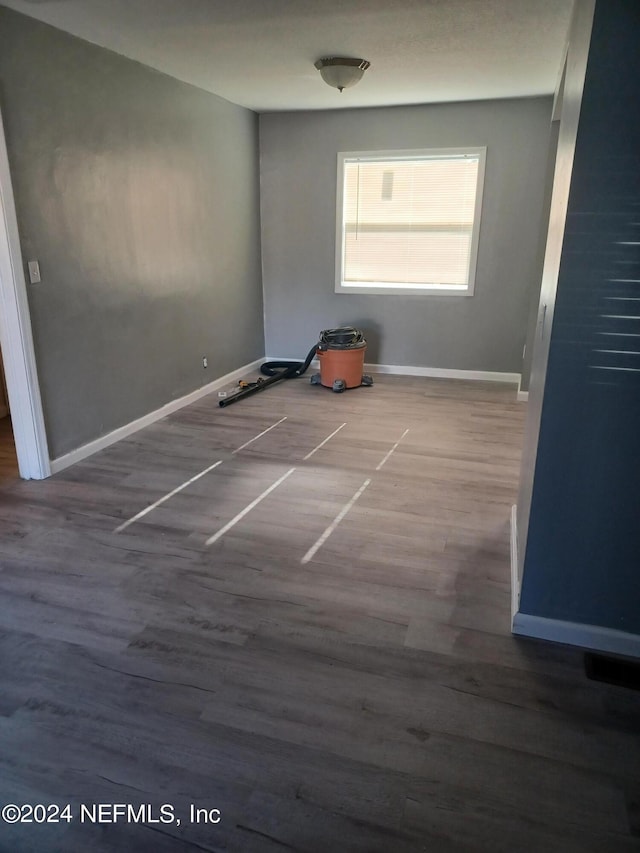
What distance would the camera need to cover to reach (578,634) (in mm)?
2080

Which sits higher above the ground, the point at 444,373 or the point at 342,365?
the point at 342,365

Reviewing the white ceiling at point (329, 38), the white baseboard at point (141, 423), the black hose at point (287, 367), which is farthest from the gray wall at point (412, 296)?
the white baseboard at point (141, 423)

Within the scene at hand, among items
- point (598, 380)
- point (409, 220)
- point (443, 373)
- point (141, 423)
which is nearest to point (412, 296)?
point (409, 220)

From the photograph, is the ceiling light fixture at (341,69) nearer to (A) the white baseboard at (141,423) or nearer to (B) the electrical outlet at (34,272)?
(B) the electrical outlet at (34,272)

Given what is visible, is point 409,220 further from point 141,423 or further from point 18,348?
point 18,348

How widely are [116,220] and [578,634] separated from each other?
368cm

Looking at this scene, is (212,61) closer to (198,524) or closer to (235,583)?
(198,524)

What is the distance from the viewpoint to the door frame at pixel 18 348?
305cm

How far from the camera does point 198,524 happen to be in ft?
9.68

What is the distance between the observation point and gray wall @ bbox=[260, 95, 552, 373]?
525 cm

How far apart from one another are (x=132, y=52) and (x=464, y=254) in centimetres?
335

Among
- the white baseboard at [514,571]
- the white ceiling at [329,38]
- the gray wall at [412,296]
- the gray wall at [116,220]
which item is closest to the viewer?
the white baseboard at [514,571]

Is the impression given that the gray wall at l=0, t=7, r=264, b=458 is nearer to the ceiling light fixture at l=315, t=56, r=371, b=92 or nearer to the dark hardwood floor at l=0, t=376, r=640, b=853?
the dark hardwood floor at l=0, t=376, r=640, b=853

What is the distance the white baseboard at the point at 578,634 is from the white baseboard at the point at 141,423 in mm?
2836
